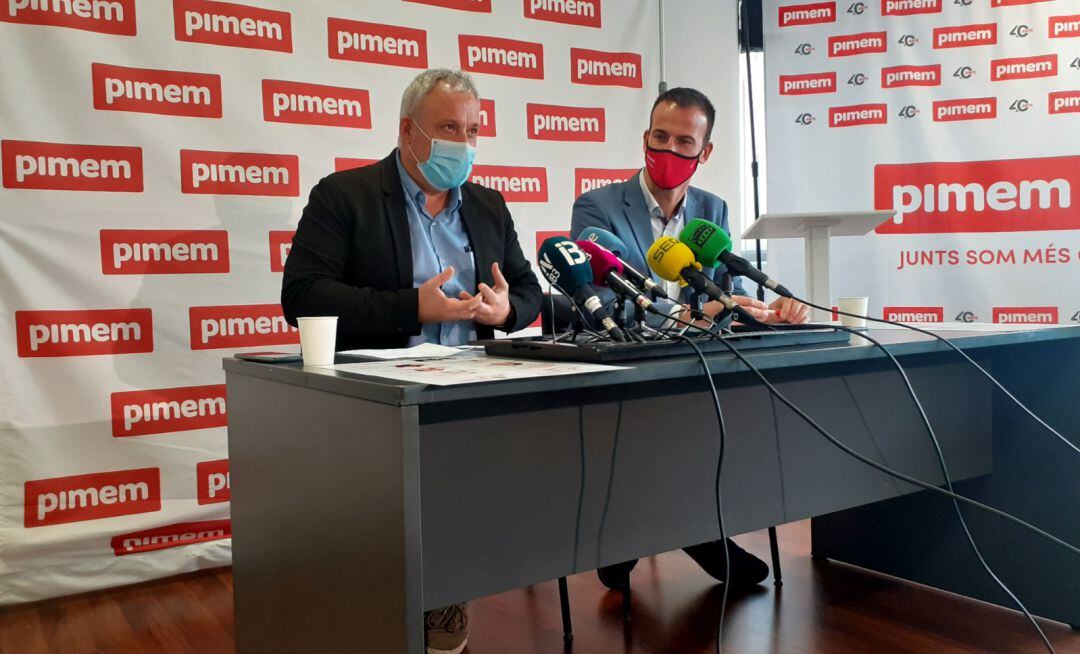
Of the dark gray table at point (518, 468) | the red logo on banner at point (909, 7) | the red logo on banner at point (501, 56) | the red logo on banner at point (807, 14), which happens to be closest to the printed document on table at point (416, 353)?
the dark gray table at point (518, 468)

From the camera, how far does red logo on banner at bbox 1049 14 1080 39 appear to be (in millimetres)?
3633

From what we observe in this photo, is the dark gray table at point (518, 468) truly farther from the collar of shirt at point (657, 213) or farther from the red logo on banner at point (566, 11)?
the red logo on banner at point (566, 11)

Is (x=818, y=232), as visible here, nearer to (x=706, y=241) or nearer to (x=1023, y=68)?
(x=706, y=241)

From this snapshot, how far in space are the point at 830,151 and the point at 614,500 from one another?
3016 mm

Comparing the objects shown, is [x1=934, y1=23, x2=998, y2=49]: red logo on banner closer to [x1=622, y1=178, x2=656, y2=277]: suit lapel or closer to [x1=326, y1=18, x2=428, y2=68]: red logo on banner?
[x1=622, y1=178, x2=656, y2=277]: suit lapel

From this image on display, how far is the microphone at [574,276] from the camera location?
4.43 feet

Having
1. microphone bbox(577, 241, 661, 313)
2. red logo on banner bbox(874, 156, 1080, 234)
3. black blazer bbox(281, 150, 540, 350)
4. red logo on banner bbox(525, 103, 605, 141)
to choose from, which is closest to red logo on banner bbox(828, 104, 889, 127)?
red logo on banner bbox(874, 156, 1080, 234)

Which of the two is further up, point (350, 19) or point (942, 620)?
point (350, 19)

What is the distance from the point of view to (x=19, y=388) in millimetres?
2508

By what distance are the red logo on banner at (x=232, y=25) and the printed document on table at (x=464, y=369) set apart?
190 cm

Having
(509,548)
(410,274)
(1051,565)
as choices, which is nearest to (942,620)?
(1051,565)

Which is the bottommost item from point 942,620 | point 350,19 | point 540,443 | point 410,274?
point 942,620

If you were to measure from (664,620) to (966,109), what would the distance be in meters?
2.84

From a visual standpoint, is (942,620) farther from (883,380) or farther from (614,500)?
(614,500)
